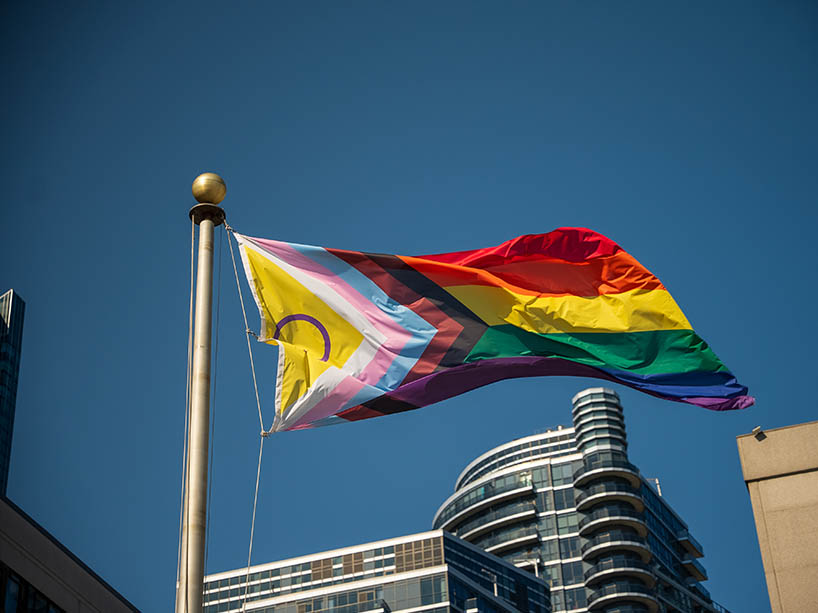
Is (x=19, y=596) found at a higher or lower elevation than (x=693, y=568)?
lower

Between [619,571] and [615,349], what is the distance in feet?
478

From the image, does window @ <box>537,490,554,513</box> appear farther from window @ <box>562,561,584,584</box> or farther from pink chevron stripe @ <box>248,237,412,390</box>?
pink chevron stripe @ <box>248,237,412,390</box>

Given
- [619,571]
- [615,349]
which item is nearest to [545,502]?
[619,571]

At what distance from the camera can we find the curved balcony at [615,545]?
165 meters

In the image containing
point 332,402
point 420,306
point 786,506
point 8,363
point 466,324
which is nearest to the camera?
point 332,402

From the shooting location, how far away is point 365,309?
923 inches

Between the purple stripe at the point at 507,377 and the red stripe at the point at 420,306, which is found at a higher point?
the red stripe at the point at 420,306

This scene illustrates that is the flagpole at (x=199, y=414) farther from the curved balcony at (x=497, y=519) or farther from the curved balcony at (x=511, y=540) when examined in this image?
the curved balcony at (x=497, y=519)

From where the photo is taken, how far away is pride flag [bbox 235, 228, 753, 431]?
869 inches

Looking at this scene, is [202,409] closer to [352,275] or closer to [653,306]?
[352,275]

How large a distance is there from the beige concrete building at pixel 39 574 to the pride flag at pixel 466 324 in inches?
396

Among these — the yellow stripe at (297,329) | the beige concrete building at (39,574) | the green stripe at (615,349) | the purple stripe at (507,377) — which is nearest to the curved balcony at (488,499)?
the beige concrete building at (39,574)

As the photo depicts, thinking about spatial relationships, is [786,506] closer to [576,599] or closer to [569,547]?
[576,599]

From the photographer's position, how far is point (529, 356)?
24578 mm
